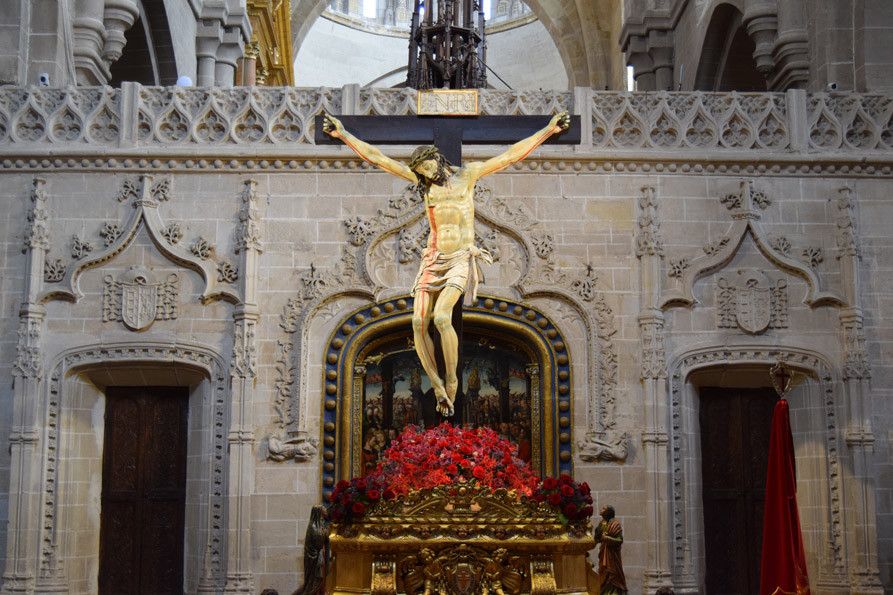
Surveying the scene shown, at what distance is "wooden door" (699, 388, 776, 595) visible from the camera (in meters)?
14.5

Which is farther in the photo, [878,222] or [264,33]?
[264,33]

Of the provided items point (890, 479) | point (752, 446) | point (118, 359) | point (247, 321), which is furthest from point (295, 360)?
point (890, 479)

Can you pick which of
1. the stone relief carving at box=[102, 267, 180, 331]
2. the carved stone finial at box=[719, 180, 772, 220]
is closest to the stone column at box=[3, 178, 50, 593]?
the stone relief carving at box=[102, 267, 180, 331]

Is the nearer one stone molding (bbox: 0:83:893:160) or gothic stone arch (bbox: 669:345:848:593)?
gothic stone arch (bbox: 669:345:848:593)

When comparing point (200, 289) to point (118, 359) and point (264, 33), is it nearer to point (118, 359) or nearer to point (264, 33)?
point (118, 359)

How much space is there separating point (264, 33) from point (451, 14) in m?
8.44

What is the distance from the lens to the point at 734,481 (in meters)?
14.7

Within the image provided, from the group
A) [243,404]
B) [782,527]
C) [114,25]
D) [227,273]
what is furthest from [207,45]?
[782,527]

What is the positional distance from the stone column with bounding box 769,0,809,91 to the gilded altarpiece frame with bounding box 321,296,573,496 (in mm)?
5065

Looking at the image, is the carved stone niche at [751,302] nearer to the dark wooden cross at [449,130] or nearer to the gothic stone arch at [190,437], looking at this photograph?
the dark wooden cross at [449,130]

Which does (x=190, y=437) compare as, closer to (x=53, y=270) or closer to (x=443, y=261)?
(x=53, y=270)

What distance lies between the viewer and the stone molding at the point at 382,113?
47.7 feet

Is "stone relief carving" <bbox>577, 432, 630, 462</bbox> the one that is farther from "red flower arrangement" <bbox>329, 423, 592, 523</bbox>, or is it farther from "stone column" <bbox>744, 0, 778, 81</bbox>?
"stone column" <bbox>744, 0, 778, 81</bbox>

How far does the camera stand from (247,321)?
46.4ft
